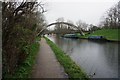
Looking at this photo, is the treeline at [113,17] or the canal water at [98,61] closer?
the canal water at [98,61]

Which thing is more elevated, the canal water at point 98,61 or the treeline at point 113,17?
the treeline at point 113,17

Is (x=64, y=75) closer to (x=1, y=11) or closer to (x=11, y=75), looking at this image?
(x=11, y=75)

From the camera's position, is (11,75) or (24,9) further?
(24,9)

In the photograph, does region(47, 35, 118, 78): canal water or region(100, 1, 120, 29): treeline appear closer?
region(47, 35, 118, 78): canal water

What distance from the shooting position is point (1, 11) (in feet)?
23.5

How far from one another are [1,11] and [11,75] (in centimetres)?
236

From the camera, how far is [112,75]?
1141cm

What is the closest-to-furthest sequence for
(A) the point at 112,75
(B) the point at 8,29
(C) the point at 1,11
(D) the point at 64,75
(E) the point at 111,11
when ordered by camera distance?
(C) the point at 1,11
(B) the point at 8,29
(D) the point at 64,75
(A) the point at 112,75
(E) the point at 111,11

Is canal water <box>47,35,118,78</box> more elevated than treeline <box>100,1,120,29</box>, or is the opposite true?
treeline <box>100,1,120,29</box>

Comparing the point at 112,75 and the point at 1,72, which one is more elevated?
the point at 1,72

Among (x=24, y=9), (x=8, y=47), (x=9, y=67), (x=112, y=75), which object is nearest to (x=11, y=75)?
(x=9, y=67)

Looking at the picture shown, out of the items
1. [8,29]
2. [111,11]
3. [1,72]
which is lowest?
[1,72]

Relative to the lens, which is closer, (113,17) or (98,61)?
(98,61)

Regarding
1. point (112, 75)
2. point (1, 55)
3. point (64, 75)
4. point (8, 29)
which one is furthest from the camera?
point (112, 75)
